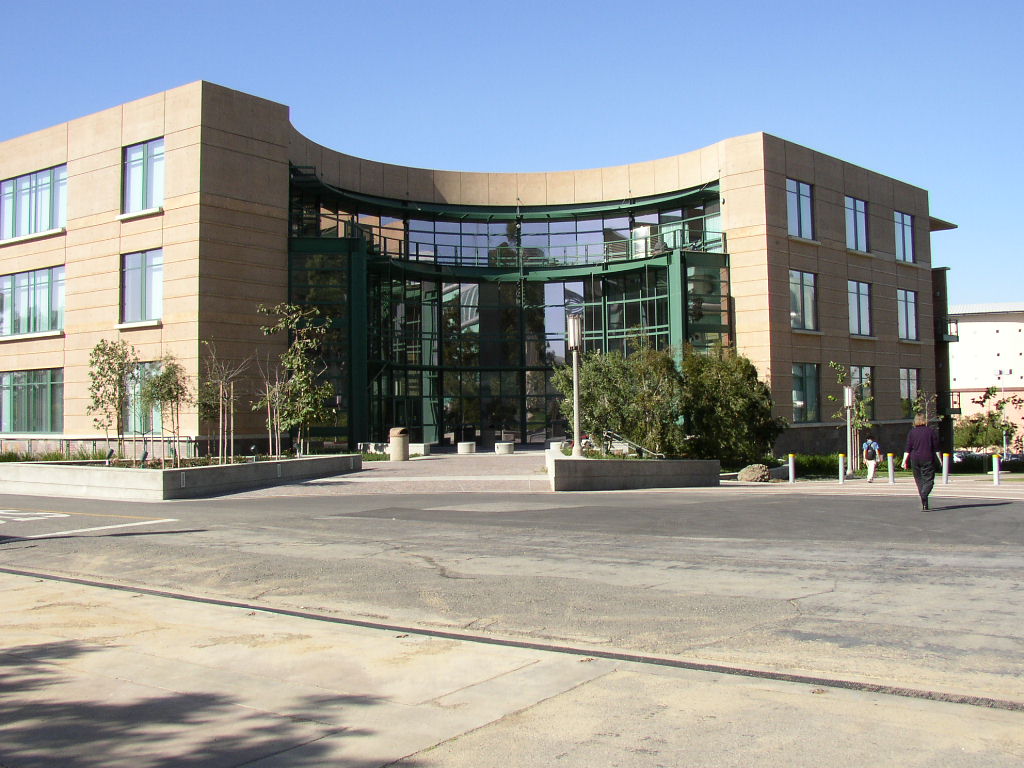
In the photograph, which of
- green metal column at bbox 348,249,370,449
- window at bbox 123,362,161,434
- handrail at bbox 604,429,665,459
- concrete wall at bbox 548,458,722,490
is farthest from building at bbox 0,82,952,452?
concrete wall at bbox 548,458,722,490

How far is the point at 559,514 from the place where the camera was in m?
15.5

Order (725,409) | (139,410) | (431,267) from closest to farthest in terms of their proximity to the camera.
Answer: (725,409)
(139,410)
(431,267)

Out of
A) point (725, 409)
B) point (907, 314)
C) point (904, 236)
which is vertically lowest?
point (725, 409)

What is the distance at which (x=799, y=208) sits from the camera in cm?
3884

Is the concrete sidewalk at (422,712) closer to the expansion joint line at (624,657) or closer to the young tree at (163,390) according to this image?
the expansion joint line at (624,657)

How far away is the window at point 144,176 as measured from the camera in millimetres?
32594

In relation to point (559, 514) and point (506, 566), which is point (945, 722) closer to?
point (506, 566)

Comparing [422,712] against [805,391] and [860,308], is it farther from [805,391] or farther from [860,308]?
[860,308]

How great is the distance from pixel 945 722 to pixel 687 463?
1938 centimetres

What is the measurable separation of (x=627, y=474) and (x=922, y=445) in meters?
9.01

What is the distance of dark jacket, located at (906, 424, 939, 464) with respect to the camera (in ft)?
48.1

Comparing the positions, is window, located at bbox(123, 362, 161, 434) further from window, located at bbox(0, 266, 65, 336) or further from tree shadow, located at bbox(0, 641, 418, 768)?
tree shadow, located at bbox(0, 641, 418, 768)

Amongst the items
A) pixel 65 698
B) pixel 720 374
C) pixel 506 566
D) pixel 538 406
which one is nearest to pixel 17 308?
pixel 538 406

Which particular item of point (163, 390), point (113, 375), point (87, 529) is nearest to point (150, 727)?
point (87, 529)
